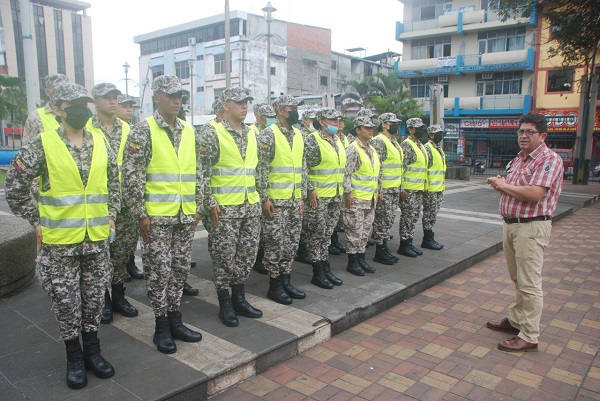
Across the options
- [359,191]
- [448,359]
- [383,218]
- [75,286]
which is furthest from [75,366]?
[383,218]

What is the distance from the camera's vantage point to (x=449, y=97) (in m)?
32.6

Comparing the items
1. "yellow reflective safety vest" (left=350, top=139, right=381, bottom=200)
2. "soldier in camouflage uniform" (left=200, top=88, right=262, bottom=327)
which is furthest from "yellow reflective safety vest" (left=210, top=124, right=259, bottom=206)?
"yellow reflective safety vest" (left=350, top=139, right=381, bottom=200)

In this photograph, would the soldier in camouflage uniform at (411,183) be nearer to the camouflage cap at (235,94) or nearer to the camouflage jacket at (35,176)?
the camouflage cap at (235,94)

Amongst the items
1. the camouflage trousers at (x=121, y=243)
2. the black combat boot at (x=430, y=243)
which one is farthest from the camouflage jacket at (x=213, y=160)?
the black combat boot at (x=430, y=243)

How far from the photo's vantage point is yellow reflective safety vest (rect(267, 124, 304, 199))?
4.40 m

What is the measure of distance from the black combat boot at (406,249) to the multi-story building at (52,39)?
5068 cm

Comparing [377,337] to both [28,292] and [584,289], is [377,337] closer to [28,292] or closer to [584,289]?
[584,289]

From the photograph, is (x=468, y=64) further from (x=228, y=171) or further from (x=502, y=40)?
(x=228, y=171)

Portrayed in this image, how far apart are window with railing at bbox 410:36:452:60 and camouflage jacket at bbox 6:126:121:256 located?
110 feet

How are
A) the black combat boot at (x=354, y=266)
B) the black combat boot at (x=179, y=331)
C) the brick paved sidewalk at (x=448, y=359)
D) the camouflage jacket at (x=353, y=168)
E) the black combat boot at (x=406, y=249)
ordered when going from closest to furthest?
the brick paved sidewalk at (x=448, y=359), the black combat boot at (x=179, y=331), the camouflage jacket at (x=353, y=168), the black combat boot at (x=354, y=266), the black combat boot at (x=406, y=249)

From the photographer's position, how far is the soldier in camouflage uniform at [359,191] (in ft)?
17.3

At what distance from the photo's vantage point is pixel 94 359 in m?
2.98

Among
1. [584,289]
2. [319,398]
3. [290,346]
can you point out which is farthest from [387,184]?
[319,398]

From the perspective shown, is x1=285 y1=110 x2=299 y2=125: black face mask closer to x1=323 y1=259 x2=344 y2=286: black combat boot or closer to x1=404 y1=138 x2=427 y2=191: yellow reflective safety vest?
x1=323 y1=259 x2=344 y2=286: black combat boot
